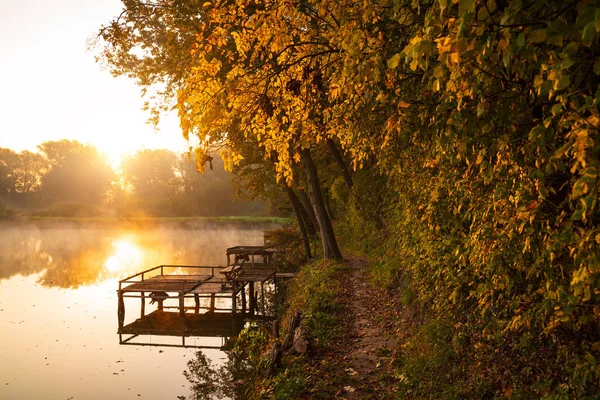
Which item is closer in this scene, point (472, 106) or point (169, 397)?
point (472, 106)

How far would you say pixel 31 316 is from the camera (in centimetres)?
2148

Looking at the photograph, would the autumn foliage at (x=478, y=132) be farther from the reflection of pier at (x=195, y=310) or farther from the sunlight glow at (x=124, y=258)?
the sunlight glow at (x=124, y=258)

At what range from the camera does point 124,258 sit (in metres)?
41.0

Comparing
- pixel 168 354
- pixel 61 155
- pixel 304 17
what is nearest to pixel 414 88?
pixel 304 17

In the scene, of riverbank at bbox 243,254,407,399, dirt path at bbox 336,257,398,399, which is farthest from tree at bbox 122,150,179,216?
dirt path at bbox 336,257,398,399

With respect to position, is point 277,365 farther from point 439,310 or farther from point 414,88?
point 414,88

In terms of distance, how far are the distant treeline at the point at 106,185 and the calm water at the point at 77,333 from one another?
3260cm

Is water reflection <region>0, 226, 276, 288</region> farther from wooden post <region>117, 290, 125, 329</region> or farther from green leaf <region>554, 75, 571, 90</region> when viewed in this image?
green leaf <region>554, 75, 571, 90</region>

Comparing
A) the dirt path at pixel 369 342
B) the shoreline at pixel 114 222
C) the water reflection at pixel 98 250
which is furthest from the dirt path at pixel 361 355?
the shoreline at pixel 114 222

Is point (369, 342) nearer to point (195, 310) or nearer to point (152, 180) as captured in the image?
point (195, 310)

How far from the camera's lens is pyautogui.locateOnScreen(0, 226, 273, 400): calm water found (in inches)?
537

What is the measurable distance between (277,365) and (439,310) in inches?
144

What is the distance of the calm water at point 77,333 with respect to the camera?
537 inches

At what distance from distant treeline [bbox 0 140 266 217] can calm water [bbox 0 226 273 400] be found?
1283 inches
